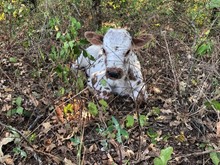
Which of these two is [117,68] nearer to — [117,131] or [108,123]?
[108,123]

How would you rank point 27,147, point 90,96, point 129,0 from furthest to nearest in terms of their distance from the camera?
1. point 129,0
2. point 90,96
3. point 27,147

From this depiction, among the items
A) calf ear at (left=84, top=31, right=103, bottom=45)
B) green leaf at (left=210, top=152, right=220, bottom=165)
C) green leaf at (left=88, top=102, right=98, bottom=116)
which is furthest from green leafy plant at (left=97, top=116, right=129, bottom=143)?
calf ear at (left=84, top=31, right=103, bottom=45)

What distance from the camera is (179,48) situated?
5828 mm

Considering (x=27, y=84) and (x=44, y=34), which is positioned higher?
(x=44, y=34)

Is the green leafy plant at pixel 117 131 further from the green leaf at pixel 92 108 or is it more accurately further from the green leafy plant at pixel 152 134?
the green leafy plant at pixel 152 134

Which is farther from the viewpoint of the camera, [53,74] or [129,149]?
[53,74]

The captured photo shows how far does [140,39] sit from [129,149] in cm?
160

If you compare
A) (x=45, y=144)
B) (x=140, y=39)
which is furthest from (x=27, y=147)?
(x=140, y=39)

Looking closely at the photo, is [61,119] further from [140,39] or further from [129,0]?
[129,0]

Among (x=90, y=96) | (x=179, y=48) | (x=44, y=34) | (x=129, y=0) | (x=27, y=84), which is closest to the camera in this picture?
(x=90, y=96)

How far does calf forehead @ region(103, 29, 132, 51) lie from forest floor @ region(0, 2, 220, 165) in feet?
1.81

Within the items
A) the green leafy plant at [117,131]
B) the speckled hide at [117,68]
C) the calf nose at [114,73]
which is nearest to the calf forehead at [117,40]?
the speckled hide at [117,68]

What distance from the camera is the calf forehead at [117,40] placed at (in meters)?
4.46

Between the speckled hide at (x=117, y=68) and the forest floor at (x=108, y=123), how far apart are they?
0.13 metres
